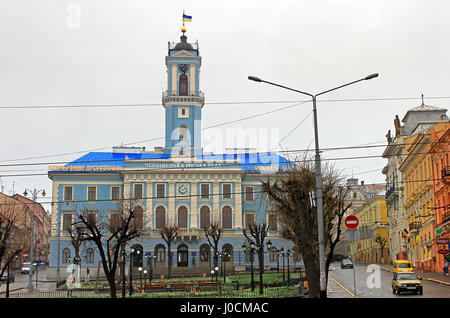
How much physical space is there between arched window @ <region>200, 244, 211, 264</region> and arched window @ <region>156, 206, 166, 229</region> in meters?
5.72

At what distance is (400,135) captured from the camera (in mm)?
71750

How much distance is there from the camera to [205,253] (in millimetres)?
74312

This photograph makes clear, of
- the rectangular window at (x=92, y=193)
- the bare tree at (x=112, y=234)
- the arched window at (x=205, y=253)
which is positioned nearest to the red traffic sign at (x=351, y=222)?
the bare tree at (x=112, y=234)

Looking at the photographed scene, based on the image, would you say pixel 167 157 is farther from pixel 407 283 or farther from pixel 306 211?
pixel 306 211

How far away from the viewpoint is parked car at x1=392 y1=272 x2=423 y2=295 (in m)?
29.9

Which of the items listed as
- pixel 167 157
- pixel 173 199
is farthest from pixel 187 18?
pixel 173 199

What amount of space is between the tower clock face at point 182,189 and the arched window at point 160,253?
23.2ft

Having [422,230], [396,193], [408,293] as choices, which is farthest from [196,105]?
[408,293]

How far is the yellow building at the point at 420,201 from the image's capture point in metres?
53.4

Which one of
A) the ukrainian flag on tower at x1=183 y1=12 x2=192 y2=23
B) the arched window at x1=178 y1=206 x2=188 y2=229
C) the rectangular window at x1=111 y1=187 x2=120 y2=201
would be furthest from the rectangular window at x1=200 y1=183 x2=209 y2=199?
the ukrainian flag on tower at x1=183 y1=12 x2=192 y2=23

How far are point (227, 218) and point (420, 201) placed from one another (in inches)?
1010

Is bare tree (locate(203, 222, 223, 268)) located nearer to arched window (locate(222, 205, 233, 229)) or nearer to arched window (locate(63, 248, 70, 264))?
arched window (locate(222, 205, 233, 229))
